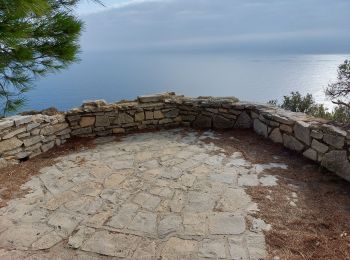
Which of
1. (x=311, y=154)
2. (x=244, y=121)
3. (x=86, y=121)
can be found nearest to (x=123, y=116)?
(x=86, y=121)

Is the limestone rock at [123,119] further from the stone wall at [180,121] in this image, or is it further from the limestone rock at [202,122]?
the limestone rock at [202,122]

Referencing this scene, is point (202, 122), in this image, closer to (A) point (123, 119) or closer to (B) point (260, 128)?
(B) point (260, 128)

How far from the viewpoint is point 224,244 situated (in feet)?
8.25

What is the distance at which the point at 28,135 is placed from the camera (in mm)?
4680

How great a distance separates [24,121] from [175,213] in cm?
288

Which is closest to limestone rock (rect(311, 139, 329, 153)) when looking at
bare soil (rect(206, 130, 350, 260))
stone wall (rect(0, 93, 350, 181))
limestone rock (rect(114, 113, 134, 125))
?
stone wall (rect(0, 93, 350, 181))

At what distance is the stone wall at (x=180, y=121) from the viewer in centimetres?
426

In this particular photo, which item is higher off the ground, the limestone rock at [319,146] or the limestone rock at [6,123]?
the limestone rock at [6,123]

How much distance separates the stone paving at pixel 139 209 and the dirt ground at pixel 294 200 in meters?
0.14

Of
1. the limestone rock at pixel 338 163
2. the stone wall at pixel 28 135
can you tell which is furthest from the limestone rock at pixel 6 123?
the limestone rock at pixel 338 163

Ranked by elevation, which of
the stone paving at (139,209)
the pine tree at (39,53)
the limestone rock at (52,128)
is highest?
the pine tree at (39,53)

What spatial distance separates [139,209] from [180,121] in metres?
3.19

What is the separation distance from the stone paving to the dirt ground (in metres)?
A: 0.14

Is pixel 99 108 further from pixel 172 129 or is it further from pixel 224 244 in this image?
pixel 224 244
